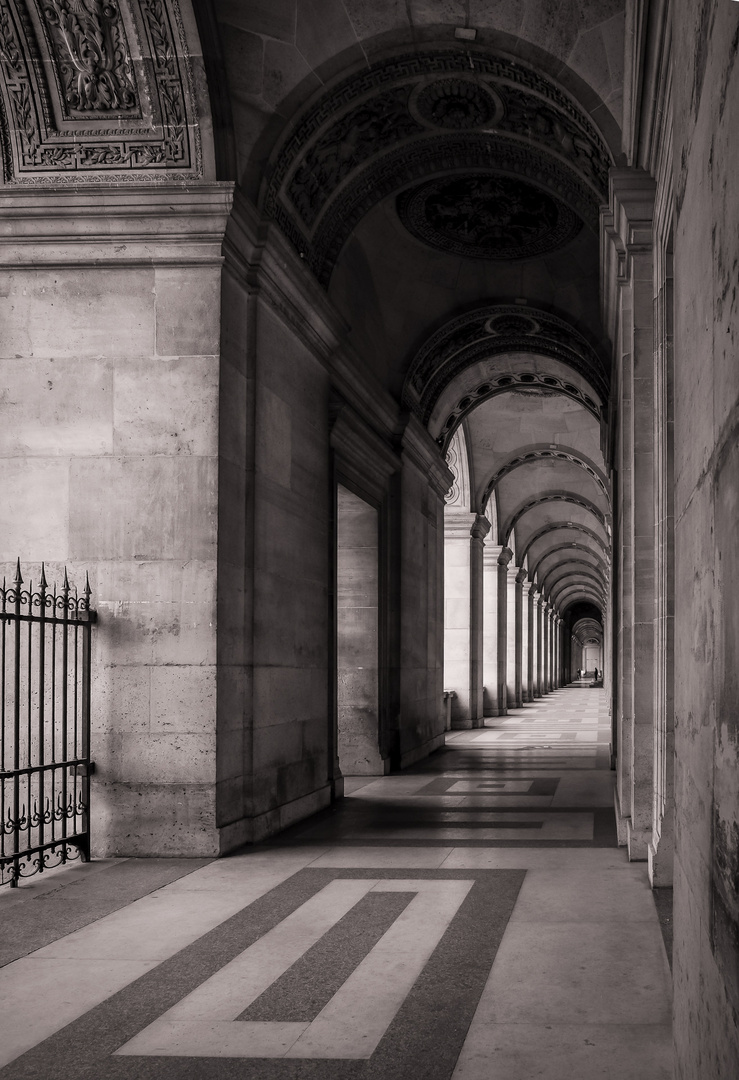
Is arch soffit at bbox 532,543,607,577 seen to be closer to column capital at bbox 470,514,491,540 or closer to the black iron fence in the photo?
A: column capital at bbox 470,514,491,540

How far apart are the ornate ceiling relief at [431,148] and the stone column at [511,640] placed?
25444mm

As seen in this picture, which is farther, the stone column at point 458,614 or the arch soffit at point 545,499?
the arch soffit at point 545,499

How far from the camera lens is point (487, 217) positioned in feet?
49.1

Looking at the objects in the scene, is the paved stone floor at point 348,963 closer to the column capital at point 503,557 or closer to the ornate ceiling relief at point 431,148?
the ornate ceiling relief at point 431,148

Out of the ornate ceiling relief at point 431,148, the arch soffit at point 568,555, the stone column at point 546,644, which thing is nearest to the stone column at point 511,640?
the arch soffit at point 568,555

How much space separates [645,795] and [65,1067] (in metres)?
5.23

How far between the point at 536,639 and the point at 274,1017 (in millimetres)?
47348

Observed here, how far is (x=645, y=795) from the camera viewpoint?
27.2 ft

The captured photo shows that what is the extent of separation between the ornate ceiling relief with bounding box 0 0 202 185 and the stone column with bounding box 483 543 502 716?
24.3 meters

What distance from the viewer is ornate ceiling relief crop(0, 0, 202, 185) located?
29.7 ft

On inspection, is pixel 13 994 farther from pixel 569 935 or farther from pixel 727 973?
pixel 727 973

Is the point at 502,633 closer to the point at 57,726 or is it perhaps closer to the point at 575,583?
the point at 57,726

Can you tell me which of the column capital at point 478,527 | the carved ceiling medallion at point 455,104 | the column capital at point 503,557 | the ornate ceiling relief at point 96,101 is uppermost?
the carved ceiling medallion at point 455,104

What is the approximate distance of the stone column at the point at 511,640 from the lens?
1492 inches
